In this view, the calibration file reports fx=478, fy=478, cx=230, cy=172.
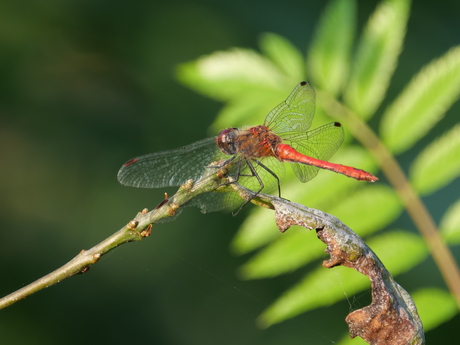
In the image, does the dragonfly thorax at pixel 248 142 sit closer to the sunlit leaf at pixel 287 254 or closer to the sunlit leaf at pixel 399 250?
the sunlit leaf at pixel 287 254

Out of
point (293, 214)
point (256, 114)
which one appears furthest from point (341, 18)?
point (293, 214)

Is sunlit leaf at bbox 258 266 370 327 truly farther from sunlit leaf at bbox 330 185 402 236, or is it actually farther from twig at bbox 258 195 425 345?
twig at bbox 258 195 425 345

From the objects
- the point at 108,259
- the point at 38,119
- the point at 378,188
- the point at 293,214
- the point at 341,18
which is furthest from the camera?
the point at 38,119

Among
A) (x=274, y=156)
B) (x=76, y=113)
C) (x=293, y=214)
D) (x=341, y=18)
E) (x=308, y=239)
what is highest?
(x=76, y=113)

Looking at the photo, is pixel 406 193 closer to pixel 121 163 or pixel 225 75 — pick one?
pixel 225 75

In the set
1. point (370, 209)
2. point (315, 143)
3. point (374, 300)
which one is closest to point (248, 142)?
point (315, 143)

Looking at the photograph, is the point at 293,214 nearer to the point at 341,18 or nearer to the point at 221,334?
the point at 341,18
